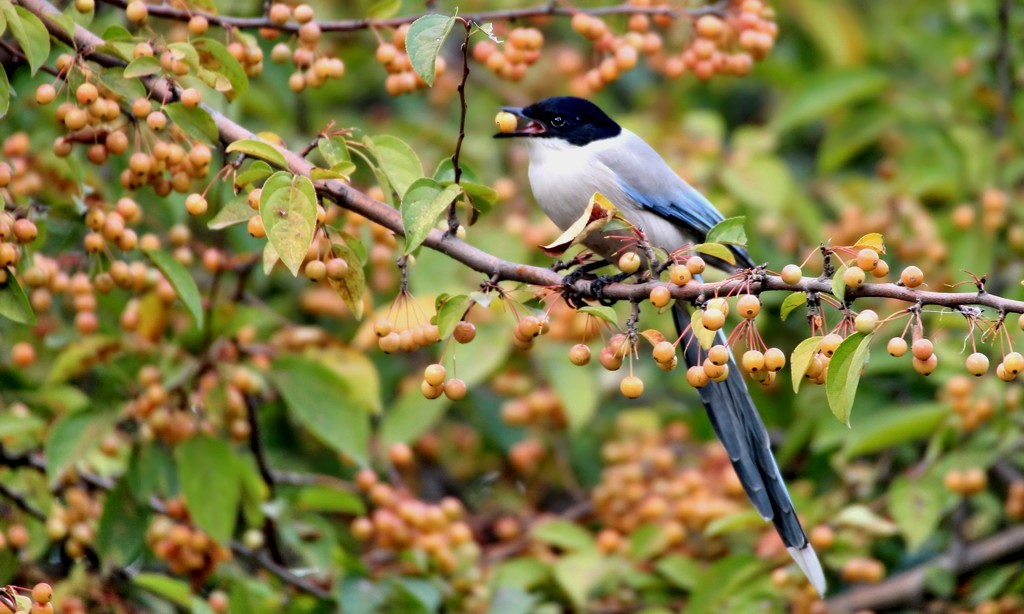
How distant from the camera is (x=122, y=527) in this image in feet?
12.6

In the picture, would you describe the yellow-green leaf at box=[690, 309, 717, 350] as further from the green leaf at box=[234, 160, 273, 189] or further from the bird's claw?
the green leaf at box=[234, 160, 273, 189]

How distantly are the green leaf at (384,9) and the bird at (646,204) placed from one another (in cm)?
52

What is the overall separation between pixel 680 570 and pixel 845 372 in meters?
2.21

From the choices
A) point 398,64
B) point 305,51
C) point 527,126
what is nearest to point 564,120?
point 527,126

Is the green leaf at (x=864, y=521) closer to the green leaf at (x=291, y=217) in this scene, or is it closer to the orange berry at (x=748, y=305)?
the orange berry at (x=748, y=305)

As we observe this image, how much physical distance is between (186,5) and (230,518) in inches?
62.1

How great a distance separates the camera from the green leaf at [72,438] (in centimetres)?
356

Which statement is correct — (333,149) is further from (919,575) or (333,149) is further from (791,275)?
(919,575)

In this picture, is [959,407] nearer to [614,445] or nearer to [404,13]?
[614,445]

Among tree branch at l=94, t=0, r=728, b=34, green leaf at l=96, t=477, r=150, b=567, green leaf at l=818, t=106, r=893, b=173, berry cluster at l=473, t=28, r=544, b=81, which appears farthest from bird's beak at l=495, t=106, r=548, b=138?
green leaf at l=818, t=106, r=893, b=173

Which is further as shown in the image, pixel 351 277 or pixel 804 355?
pixel 351 277

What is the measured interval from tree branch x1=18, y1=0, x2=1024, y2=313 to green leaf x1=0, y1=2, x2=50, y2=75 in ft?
0.29

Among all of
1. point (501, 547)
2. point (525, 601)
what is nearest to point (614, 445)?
point (501, 547)

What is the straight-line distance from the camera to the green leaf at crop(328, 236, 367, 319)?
2.87 m
